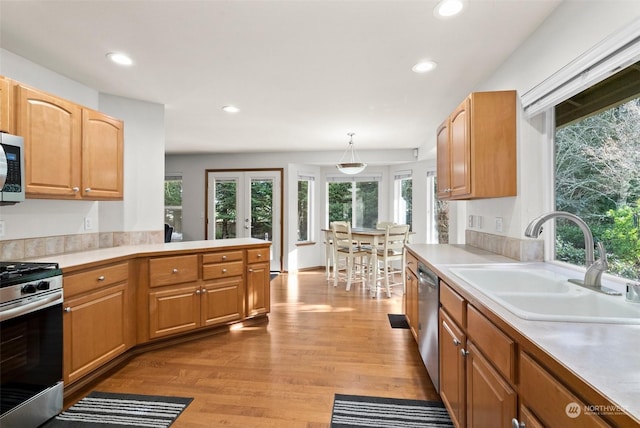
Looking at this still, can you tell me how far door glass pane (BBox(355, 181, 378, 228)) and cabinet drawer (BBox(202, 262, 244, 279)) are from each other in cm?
389

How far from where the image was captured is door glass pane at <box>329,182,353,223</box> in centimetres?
673

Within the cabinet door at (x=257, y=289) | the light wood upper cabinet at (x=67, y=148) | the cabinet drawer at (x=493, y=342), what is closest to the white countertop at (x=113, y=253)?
the cabinet door at (x=257, y=289)

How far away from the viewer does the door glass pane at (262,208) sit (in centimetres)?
633

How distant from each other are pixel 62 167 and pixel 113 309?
3.58 ft

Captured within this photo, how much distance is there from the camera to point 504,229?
7.86ft

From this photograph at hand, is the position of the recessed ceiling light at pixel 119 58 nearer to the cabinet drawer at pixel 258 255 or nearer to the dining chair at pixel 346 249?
the cabinet drawer at pixel 258 255

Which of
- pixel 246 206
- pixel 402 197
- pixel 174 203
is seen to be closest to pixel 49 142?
pixel 246 206

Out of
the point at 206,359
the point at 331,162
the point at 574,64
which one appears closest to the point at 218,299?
the point at 206,359

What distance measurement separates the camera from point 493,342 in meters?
1.17

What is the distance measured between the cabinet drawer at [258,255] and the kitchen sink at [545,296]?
6.67 ft

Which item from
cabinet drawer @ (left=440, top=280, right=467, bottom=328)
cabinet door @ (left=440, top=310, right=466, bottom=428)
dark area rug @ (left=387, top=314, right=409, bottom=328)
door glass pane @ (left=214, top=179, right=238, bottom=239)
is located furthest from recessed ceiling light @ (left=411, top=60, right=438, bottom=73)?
door glass pane @ (left=214, top=179, right=238, bottom=239)

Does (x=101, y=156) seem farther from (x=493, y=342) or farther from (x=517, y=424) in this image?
(x=517, y=424)

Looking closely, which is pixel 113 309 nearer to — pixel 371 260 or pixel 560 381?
pixel 560 381

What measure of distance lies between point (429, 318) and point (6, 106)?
295cm
